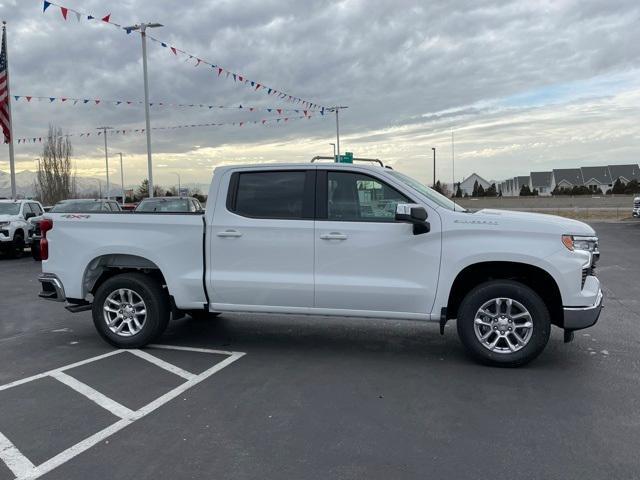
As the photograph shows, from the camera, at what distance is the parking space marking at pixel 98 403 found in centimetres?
353

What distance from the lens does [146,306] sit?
611 centimetres

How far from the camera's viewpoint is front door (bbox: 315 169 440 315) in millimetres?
5402

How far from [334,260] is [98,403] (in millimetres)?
2423

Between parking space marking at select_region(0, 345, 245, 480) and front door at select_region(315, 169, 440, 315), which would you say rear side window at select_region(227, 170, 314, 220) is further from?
parking space marking at select_region(0, 345, 245, 480)

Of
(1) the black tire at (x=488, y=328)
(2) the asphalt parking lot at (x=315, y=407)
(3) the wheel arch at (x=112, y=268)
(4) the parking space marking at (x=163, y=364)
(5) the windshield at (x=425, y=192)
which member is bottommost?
(2) the asphalt parking lot at (x=315, y=407)

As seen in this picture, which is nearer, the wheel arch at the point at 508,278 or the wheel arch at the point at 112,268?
the wheel arch at the point at 508,278

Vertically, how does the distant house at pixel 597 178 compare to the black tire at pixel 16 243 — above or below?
above

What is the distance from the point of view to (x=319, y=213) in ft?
18.6

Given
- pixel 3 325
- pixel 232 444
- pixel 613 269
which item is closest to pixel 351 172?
pixel 232 444

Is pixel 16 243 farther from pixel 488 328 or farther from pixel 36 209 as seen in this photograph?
pixel 488 328

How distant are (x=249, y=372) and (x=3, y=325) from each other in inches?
166

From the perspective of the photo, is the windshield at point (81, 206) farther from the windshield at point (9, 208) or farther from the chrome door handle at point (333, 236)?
the chrome door handle at point (333, 236)

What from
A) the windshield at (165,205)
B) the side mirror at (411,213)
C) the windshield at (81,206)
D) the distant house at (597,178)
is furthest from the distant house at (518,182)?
the side mirror at (411,213)

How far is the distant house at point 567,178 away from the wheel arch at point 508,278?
9494cm
